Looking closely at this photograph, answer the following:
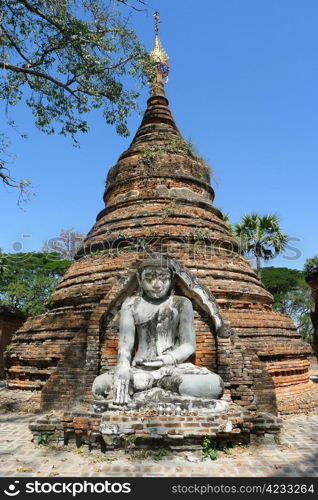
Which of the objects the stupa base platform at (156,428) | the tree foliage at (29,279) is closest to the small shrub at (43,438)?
the stupa base platform at (156,428)

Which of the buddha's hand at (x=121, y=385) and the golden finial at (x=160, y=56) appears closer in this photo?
the buddha's hand at (x=121, y=385)

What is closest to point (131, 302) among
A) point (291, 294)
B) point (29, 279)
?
point (29, 279)

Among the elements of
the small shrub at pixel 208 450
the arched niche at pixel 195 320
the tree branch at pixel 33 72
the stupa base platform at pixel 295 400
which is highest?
the tree branch at pixel 33 72

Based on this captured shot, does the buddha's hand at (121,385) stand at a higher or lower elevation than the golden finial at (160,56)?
lower

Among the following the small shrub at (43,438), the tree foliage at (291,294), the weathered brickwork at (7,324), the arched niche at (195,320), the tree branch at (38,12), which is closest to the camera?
the small shrub at (43,438)

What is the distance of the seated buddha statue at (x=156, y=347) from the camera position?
4.51 m

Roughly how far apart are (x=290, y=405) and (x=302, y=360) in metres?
1.43

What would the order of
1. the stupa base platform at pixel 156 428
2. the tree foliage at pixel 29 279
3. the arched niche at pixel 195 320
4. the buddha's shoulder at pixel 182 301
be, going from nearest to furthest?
the stupa base platform at pixel 156 428, the buddha's shoulder at pixel 182 301, the arched niche at pixel 195 320, the tree foliage at pixel 29 279

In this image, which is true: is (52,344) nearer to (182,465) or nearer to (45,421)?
(45,421)

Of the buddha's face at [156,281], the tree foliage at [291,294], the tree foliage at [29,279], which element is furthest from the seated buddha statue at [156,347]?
the tree foliage at [291,294]

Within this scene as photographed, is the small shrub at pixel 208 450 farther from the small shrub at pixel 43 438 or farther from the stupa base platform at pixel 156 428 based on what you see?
the small shrub at pixel 43 438

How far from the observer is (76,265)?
9438 mm

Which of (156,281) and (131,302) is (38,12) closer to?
(156,281)

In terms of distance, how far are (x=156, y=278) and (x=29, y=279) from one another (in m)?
20.1
